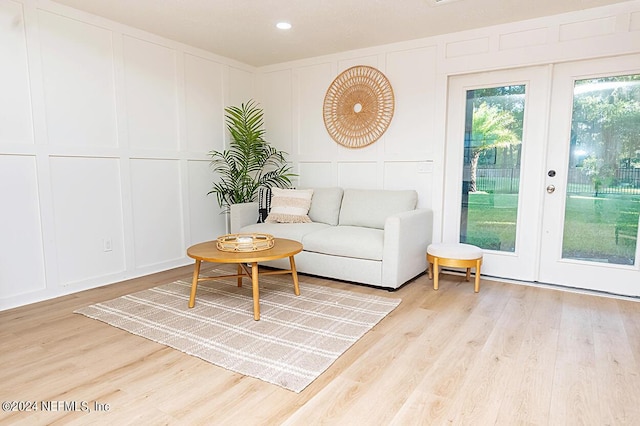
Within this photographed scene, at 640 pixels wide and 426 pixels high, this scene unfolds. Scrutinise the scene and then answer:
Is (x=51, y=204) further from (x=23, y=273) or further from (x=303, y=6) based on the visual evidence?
(x=303, y=6)

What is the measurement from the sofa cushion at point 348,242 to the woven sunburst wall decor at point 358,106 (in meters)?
1.14

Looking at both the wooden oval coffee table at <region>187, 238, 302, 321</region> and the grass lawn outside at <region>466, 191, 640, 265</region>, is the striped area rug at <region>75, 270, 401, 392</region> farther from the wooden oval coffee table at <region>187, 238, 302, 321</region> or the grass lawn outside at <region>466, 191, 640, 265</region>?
the grass lawn outside at <region>466, 191, 640, 265</region>

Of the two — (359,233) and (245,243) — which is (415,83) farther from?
(245,243)

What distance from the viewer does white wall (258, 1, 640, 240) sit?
9.99ft

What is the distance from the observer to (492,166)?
142 inches

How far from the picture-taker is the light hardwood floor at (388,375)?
5.27 ft

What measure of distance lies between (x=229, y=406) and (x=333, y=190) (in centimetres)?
274

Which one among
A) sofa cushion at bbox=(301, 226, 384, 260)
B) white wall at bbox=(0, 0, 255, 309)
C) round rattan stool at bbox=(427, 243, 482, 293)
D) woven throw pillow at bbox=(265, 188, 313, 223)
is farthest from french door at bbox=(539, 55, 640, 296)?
white wall at bbox=(0, 0, 255, 309)

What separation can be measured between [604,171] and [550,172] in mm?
377

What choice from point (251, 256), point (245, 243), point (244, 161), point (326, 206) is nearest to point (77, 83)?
point (244, 161)

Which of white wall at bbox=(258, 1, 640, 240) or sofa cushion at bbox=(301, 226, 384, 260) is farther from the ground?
white wall at bbox=(258, 1, 640, 240)

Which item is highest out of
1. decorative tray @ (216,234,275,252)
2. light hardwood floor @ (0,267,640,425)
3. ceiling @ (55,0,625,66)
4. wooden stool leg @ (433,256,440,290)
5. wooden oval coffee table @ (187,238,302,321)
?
ceiling @ (55,0,625,66)

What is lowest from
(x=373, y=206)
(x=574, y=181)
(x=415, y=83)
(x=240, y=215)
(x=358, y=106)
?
(x=240, y=215)

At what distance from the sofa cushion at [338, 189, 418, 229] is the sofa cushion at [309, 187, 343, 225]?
66 millimetres
